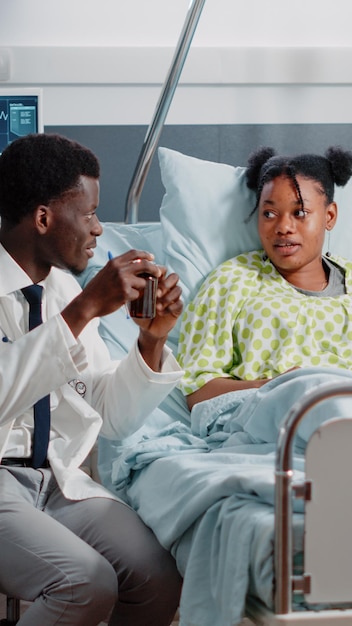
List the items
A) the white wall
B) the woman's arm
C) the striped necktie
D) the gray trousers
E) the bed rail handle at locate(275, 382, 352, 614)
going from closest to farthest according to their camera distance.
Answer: the bed rail handle at locate(275, 382, 352, 614), the gray trousers, the striped necktie, the woman's arm, the white wall

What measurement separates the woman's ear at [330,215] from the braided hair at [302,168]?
0.05ft

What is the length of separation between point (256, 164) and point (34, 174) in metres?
1.01

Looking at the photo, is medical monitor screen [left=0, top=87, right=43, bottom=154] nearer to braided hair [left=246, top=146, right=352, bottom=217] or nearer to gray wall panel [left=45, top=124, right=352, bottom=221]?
gray wall panel [left=45, top=124, right=352, bottom=221]

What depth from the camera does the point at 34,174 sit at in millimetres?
2104

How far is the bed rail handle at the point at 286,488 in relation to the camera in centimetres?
158

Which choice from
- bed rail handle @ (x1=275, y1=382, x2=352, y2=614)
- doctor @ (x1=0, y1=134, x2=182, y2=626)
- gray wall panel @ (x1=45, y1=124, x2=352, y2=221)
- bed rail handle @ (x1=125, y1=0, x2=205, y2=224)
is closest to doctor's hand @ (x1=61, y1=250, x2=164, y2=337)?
doctor @ (x1=0, y1=134, x2=182, y2=626)

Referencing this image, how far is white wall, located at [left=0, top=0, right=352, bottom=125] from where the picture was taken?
3379 millimetres

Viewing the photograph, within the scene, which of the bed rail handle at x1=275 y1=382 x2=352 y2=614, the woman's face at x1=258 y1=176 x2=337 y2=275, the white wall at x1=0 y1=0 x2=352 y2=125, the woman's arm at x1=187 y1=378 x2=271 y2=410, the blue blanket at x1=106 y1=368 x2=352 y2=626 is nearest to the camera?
the bed rail handle at x1=275 y1=382 x2=352 y2=614

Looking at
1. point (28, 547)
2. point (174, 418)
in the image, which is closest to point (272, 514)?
point (28, 547)

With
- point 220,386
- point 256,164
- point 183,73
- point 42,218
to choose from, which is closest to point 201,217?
point 256,164

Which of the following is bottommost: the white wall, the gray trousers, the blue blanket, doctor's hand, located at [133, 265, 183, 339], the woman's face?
the gray trousers

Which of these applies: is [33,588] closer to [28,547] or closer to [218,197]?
[28,547]

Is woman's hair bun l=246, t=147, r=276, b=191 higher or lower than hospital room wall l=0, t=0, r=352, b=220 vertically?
lower

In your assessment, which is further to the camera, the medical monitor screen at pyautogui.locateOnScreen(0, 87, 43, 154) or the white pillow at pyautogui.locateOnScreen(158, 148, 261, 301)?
the medical monitor screen at pyautogui.locateOnScreen(0, 87, 43, 154)
